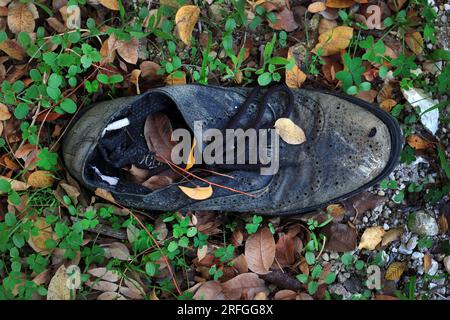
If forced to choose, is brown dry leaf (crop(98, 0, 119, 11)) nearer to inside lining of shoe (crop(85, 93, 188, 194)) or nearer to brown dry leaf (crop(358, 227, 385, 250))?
inside lining of shoe (crop(85, 93, 188, 194))

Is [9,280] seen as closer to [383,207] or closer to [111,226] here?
[111,226]

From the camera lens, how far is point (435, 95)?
1.66m

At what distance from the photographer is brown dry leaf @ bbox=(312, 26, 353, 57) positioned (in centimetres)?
161

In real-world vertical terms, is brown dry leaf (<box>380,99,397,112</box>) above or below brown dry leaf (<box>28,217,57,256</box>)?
above

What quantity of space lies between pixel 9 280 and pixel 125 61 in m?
0.72

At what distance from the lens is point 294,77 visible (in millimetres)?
1593

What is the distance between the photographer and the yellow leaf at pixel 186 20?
152 cm

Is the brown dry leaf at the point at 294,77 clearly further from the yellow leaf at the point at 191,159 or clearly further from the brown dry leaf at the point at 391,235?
the brown dry leaf at the point at 391,235

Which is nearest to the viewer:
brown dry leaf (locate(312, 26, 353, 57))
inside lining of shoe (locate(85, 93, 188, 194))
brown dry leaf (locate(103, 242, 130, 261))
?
inside lining of shoe (locate(85, 93, 188, 194))

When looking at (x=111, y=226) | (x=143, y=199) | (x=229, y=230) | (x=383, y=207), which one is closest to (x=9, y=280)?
(x=111, y=226)

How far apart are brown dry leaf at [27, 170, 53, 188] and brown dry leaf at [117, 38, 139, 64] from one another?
0.41m

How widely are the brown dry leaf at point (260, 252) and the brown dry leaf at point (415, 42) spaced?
76 cm

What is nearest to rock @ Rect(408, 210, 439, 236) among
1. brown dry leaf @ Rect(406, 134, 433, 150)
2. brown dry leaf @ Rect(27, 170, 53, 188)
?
brown dry leaf @ Rect(406, 134, 433, 150)

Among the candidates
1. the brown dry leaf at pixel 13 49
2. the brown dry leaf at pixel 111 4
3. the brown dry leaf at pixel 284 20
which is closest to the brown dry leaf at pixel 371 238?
the brown dry leaf at pixel 284 20
